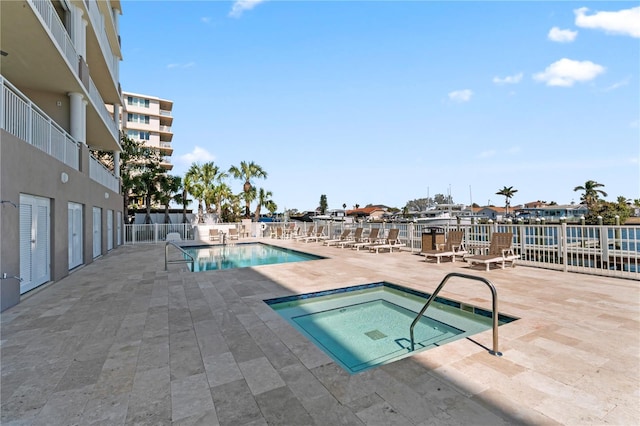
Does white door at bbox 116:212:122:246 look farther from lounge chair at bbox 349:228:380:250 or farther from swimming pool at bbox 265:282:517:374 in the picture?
swimming pool at bbox 265:282:517:374

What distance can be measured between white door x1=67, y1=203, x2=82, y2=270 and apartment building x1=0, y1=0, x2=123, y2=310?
0.03 meters

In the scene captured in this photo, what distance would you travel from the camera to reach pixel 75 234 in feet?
30.3

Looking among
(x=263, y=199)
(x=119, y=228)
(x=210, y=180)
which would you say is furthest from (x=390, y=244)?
(x=263, y=199)

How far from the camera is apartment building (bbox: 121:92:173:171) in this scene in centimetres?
3934

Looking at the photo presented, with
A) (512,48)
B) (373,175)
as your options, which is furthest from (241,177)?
(373,175)

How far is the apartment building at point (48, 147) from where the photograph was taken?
538cm

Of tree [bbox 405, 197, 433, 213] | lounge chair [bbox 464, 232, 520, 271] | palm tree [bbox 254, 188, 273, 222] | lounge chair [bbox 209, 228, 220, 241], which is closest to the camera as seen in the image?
lounge chair [bbox 464, 232, 520, 271]

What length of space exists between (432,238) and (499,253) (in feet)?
8.50

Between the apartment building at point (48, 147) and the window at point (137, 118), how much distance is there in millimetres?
29687

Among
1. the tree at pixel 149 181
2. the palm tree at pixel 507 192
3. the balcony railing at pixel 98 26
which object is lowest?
the tree at pixel 149 181

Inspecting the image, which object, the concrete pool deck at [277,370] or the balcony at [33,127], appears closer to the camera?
the concrete pool deck at [277,370]

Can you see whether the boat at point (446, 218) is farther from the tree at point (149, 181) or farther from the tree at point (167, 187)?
the tree at point (149, 181)

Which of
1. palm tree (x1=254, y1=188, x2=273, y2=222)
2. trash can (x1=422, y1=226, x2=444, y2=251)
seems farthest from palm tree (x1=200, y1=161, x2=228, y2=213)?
trash can (x1=422, y1=226, x2=444, y2=251)

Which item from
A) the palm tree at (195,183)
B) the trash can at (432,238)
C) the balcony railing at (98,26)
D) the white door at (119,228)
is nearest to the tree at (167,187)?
the palm tree at (195,183)
